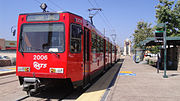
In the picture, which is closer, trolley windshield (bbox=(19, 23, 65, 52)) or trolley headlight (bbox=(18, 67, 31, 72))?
trolley windshield (bbox=(19, 23, 65, 52))

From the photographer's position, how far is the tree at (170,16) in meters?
19.1

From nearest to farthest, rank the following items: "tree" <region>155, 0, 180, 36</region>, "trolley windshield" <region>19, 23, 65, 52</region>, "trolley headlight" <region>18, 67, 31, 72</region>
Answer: "trolley windshield" <region>19, 23, 65, 52</region>
"trolley headlight" <region>18, 67, 31, 72</region>
"tree" <region>155, 0, 180, 36</region>

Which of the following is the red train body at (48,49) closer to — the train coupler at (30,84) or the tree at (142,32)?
the train coupler at (30,84)

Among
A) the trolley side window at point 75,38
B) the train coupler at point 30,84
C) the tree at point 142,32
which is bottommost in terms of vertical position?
the train coupler at point 30,84

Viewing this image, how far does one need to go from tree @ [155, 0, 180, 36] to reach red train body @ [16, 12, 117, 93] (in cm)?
1458

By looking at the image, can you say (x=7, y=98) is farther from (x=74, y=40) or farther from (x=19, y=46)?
(x=74, y=40)

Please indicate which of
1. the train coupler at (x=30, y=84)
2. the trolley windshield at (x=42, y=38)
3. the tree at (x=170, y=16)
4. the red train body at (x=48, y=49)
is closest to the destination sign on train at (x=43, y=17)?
the red train body at (x=48, y=49)

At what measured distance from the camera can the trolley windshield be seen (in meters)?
6.66

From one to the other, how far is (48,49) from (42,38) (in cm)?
48

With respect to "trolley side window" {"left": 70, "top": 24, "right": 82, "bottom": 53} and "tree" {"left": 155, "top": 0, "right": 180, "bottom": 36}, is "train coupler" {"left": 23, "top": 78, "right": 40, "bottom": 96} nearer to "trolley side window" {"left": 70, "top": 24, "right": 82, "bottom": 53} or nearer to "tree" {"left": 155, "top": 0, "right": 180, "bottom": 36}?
"trolley side window" {"left": 70, "top": 24, "right": 82, "bottom": 53}

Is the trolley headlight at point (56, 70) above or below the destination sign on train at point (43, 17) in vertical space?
below

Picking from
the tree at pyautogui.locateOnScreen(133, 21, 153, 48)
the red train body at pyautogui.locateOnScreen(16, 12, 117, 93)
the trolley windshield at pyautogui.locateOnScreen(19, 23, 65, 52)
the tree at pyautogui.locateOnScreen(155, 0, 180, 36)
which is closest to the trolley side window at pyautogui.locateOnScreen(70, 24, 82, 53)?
the red train body at pyautogui.locateOnScreen(16, 12, 117, 93)

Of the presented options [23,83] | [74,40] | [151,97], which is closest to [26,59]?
[23,83]

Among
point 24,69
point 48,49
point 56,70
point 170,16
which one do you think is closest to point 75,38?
point 48,49
